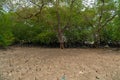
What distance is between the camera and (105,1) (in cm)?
1433

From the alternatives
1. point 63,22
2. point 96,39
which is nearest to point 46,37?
point 63,22

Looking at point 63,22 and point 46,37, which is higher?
point 63,22

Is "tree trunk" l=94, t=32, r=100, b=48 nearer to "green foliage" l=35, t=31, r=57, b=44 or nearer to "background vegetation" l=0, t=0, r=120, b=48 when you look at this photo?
"background vegetation" l=0, t=0, r=120, b=48

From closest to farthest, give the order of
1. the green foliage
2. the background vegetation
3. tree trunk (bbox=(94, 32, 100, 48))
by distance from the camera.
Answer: the background vegetation
tree trunk (bbox=(94, 32, 100, 48))
the green foliage

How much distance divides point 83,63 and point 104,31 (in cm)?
762

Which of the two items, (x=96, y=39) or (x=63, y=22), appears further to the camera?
(x=96, y=39)

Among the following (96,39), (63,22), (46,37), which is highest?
(63,22)

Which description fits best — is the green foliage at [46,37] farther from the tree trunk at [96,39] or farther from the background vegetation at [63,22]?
the tree trunk at [96,39]

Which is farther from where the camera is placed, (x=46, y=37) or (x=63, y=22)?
(x=46, y=37)

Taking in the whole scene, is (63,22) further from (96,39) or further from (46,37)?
(96,39)

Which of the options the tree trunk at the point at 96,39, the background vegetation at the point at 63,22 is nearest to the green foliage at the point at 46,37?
the background vegetation at the point at 63,22

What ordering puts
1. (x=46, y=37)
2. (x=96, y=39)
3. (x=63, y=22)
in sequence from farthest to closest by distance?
(x=46, y=37) → (x=96, y=39) → (x=63, y=22)

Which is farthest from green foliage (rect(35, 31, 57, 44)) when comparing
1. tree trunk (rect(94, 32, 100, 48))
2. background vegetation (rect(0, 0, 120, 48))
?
tree trunk (rect(94, 32, 100, 48))

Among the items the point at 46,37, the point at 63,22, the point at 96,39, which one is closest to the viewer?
the point at 63,22
